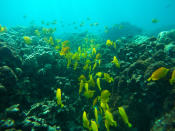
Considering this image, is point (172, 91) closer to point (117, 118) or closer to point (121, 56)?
Result: point (117, 118)

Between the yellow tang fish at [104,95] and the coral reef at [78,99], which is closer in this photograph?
the coral reef at [78,99]

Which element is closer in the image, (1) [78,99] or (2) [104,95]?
(2) [104,95]

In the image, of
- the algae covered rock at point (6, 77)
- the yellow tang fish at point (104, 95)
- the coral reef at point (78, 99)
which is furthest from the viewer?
the yellow tang fish at point (104, 95)

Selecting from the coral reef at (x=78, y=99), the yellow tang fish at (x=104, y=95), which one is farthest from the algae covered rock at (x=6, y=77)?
the yellow tang fish at (x=104, y=95)

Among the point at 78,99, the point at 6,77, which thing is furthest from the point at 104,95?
the point at 6,77

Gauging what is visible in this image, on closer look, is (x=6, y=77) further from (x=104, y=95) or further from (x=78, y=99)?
(x=104, y=95)

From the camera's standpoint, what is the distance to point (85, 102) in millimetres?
5145

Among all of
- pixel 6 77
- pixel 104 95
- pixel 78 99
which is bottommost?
pixel 78 99

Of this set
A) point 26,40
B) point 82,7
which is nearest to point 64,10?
point 82,7

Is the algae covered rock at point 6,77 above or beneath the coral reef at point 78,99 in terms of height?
above

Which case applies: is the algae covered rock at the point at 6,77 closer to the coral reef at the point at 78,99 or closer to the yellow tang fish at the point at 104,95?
the coral reef at the point at 78,99

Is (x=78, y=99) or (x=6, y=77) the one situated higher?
(x=6, y=77)

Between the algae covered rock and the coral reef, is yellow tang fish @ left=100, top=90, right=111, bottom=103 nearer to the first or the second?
the coral reef

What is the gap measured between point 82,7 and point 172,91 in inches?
6692
